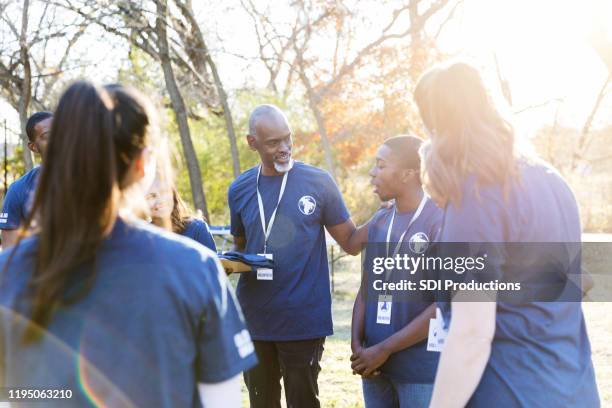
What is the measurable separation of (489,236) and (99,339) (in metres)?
0.98

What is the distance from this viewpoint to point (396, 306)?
11.4 ft

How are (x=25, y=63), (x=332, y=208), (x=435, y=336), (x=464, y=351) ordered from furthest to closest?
(x=25, y=63) < (x=332, y=208) < (x=435, y=336) < (x=464, y=351)

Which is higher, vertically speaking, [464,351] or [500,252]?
[500,252]

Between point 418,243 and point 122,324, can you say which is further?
point 418,243

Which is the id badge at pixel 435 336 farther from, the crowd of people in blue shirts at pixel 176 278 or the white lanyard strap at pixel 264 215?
the white lanyard strap at pixel 264 215

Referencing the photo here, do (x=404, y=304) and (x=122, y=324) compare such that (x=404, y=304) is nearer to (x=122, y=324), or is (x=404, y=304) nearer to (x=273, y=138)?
(x=273, y=138)

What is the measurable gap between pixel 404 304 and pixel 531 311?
1471mm

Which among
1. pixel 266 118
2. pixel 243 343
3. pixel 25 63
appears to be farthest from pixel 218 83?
pixel 243 343

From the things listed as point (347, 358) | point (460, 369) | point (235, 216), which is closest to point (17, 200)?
point (235, 216)

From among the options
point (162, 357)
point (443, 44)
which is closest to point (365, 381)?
point (162, 357)

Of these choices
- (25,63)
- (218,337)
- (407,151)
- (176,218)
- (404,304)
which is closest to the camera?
(218,337)

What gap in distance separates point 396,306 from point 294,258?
99cm

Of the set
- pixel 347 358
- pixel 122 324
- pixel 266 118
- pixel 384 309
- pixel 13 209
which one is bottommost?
pixel 347 358

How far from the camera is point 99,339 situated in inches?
61.4
